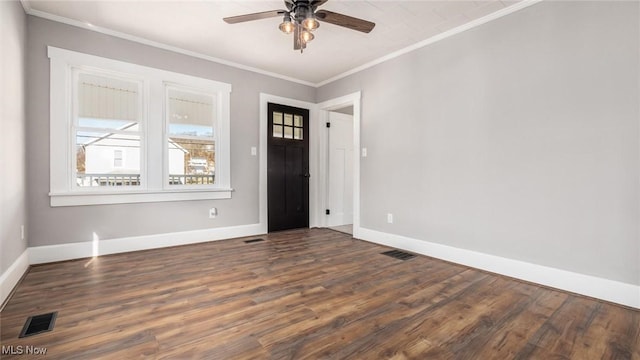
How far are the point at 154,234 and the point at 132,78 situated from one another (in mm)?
2020

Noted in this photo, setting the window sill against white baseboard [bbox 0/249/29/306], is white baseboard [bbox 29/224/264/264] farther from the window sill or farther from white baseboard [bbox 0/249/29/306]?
the window sill

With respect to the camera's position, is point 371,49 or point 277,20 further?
point 371,49

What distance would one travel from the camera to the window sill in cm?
315

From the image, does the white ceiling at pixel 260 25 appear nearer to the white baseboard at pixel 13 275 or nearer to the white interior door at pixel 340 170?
the white interior door at pixel 340 170

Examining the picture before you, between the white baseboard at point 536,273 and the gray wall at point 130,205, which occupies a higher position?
the gray wall at point 130,205

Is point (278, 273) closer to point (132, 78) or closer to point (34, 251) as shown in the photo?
point (34, 251)

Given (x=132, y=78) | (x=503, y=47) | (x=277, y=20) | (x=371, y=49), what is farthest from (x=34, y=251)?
(x=503, y=47)

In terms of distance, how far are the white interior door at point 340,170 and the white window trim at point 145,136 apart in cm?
197

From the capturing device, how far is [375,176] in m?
4.18

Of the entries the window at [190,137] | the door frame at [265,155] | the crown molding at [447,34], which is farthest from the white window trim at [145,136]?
the crown molding at [447,34]

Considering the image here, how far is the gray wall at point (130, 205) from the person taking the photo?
9.85 feet

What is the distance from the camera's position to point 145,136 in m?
3.63

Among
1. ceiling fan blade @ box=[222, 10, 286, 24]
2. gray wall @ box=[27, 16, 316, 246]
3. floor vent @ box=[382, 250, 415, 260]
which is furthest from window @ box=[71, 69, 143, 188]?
floor vent @ box=[382, 250, 415, 260]

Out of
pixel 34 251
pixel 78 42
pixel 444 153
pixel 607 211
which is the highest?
pixel 78 42
